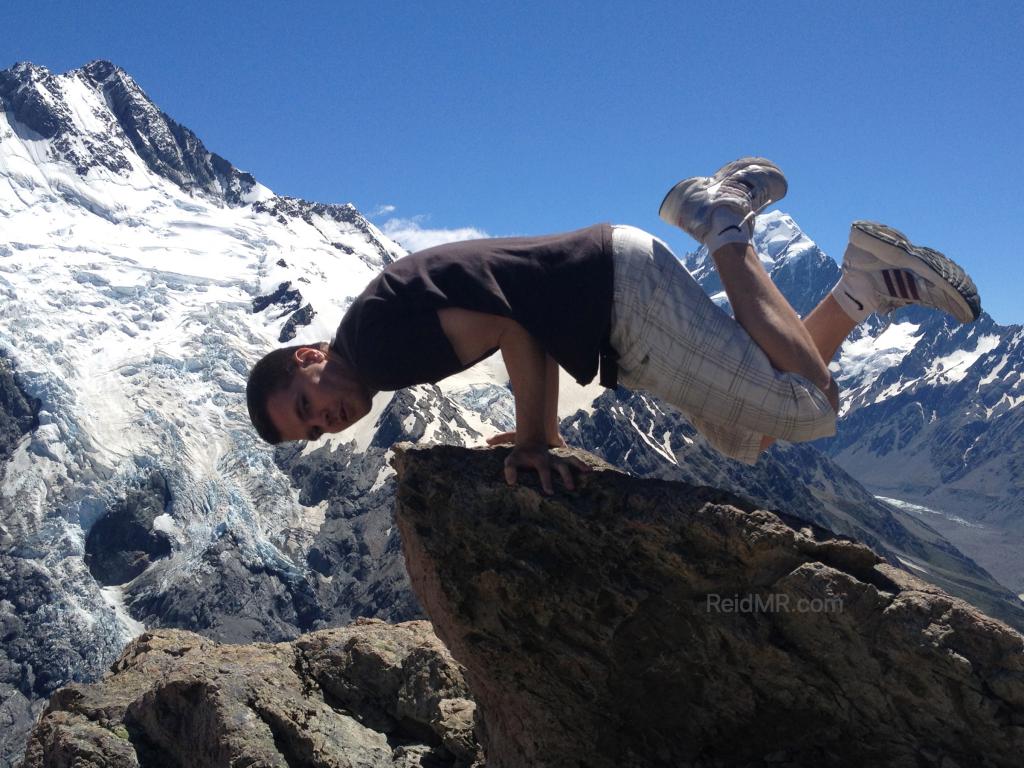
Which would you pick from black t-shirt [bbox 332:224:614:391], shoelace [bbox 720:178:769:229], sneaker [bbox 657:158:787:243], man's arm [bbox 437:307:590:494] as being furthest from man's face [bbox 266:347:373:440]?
shoelace [bbox 720:178:769:229]

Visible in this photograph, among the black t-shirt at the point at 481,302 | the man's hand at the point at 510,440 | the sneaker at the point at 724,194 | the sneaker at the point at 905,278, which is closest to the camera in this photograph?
the black t-shirt at the point at 481,302

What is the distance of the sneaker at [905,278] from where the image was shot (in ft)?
32.1

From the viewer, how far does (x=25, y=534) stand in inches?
6462

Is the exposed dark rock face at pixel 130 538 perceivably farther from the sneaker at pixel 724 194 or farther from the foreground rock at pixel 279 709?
the sneaker at pixel 724 194

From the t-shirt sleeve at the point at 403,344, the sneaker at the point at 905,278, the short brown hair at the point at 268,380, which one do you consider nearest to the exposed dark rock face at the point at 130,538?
the short brown hair at the point at 268,380

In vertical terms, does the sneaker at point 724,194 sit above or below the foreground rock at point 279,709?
above

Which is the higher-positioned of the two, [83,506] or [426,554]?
[83,506]

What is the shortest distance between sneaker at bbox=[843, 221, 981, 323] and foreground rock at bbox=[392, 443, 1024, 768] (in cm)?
256

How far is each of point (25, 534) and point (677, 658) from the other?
17534 centimetres

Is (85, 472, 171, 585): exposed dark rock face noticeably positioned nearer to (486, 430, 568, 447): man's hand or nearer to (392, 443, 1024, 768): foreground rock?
(486, 430, 568, 447): man's hand

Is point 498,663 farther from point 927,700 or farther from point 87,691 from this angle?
point 87,691

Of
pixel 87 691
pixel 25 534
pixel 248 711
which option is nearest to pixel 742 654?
pixel 248 711

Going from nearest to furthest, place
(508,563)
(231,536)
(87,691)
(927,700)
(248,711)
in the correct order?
(927,700) → (508,563) → (248,711) → (87,691) → (231,536)

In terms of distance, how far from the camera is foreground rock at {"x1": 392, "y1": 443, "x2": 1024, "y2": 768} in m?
8.00
